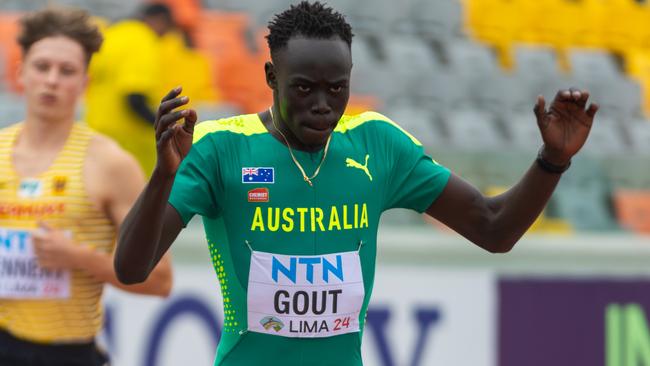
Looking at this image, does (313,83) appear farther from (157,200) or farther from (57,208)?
(57,208)

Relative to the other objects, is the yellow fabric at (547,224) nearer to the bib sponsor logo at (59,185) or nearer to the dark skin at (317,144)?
the bib sponsor logo at (59,185)

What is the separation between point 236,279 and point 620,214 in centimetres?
668

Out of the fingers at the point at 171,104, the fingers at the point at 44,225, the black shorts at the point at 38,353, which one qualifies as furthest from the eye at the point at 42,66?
the fingers at the point at 171,104

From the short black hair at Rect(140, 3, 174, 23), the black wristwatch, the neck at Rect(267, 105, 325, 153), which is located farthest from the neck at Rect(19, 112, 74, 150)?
the short black hair at Rect(140, 3, 174, 23)

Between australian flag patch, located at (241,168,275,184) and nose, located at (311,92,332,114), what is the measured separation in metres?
0.31

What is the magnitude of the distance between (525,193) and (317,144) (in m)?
0.61

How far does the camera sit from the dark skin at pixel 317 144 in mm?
2994

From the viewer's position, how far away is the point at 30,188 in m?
4.54

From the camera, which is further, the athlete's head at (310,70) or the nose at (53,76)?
the nose at (53,76)

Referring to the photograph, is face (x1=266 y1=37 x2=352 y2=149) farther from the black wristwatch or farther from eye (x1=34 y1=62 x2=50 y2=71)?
eye (x1=34 y1=62 x2=50 y2=71)

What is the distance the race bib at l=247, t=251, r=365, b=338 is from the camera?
3348 millimetres

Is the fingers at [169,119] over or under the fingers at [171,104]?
under

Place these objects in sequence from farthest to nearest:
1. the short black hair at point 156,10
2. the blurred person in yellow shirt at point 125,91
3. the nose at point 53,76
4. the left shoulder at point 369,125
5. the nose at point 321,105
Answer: the short black hair at point 156,10 → the blurred person in yellow shirt at point 125,91 → the nose at point 53,76 → the left shoulder at point 369,125 → the nose at point 321,105

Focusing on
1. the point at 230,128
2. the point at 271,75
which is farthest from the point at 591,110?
the point at 230,128
